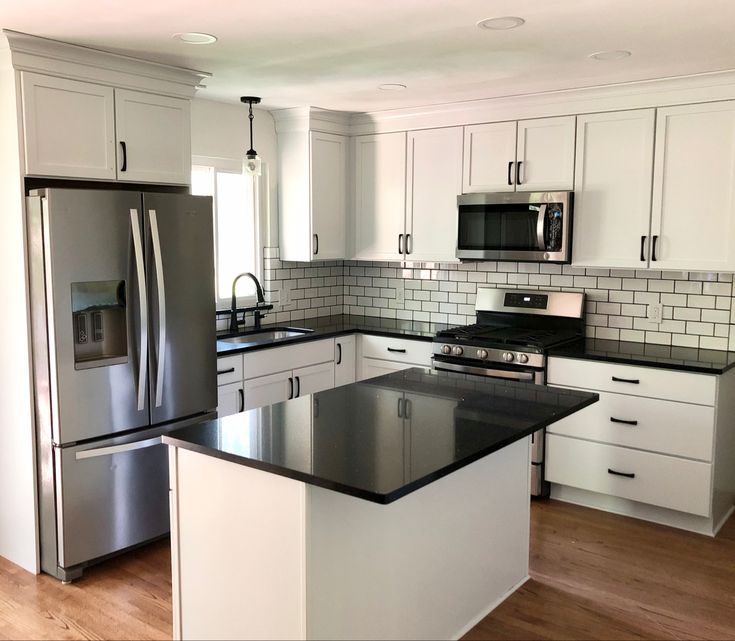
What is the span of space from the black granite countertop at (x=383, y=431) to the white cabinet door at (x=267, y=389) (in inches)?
49.1

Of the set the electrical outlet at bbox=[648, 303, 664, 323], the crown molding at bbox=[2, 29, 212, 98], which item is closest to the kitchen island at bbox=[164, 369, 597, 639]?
the electrical outlet at bbox=[648, 303, 664, 323]

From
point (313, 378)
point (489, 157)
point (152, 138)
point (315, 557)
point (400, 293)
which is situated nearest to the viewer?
point (315, 557)

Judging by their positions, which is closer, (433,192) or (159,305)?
(159,305)

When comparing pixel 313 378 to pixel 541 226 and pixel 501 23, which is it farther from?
pixel 501 23

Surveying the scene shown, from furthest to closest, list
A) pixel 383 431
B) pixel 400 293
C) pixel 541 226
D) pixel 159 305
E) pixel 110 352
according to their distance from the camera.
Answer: pixel 400 293, pixel 541 226, pixel 159 305, pixel 110 352, pixel 383 431

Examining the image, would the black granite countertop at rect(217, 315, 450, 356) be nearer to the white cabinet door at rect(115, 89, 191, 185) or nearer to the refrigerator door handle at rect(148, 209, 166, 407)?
the refrigerator door handle at rect(148, 209, 166, 407)

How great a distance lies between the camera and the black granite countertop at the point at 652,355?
3.76 m

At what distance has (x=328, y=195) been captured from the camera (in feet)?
16.6

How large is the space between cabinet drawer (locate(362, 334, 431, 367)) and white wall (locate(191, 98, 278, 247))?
966 mm

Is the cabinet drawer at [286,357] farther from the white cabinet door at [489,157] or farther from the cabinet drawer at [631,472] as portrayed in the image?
the cabinet drawer at [631,472]

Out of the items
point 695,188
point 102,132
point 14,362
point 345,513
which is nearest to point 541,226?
point 695,188

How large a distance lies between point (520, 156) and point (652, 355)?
1390 millimetres

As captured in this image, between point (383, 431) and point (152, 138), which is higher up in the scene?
point (152, 138)

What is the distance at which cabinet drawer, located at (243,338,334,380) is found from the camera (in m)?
4.27
